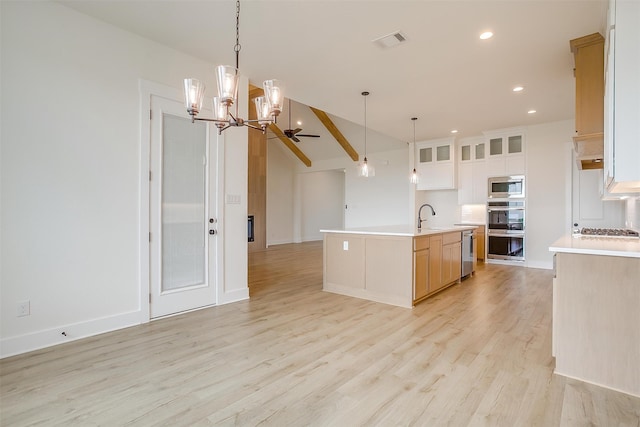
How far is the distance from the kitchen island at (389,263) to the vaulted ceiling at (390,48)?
2.05 metres

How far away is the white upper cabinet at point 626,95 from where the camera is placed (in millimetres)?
1729

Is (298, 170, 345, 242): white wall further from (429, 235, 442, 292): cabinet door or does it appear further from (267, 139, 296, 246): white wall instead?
(429, 235, 442, 292): cabinet door

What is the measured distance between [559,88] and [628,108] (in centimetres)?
347

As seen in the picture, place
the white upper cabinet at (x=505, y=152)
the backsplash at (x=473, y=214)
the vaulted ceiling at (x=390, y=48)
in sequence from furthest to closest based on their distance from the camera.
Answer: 1. the backsplash at (x=473, y=214)
2. the white upper cabinet at (x=505, y=152)
3. the vaulted ceiling at (x=390, y=48)

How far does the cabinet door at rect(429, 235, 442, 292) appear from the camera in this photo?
4.25m

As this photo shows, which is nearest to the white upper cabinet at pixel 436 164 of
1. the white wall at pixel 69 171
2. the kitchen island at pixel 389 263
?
the kitchen island at pixel 389 263

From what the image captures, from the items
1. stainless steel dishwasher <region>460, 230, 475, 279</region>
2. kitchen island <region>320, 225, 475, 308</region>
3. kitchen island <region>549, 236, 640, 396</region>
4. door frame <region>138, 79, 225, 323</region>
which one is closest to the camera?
kitchen island <region>549, 236, 640, 396</region>

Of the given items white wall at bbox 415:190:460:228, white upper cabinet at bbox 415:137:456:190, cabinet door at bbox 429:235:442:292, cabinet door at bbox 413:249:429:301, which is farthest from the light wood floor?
white wall at bbox 415:190:460:228

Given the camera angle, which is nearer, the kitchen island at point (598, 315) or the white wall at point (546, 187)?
the kitchen island at point (598, 315)

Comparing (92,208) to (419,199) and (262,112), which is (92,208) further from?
(419,199)

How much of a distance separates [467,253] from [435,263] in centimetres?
148

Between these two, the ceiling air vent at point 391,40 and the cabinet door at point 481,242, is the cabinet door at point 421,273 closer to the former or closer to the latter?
the ceiling air vent at point 391,40

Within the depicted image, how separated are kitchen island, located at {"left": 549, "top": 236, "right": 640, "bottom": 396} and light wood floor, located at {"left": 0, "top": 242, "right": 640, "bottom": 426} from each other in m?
0.12

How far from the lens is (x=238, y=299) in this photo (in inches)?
163
